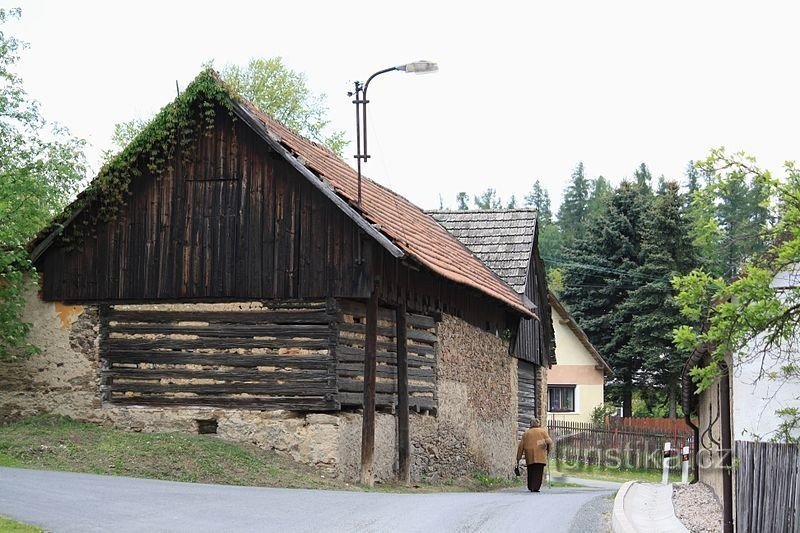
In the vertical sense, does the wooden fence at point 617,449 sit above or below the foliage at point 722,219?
below

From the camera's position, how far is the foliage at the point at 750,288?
1034 centimetres

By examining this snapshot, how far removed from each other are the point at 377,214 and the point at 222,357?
395cm

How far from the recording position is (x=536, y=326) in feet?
111

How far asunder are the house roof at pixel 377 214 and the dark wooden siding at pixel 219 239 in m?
0.47

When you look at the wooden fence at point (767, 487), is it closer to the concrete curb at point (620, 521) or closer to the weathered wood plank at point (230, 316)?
the concrete curb at point (620, 521)

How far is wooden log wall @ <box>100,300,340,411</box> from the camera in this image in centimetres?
1977

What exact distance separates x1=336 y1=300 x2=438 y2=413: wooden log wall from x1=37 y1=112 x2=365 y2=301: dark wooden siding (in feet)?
3.16

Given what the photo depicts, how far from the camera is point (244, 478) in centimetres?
1781

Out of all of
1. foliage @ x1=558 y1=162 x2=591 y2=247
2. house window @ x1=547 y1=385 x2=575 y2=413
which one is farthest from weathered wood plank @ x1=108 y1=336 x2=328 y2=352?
foliage @ x1=558 y1=162 x2=591 y2=247

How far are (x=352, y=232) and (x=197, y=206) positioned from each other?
Answer: 311cm

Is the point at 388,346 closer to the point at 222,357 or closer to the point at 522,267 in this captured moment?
the point at 222,357

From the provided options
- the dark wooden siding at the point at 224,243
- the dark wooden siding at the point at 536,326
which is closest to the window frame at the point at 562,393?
the dark wooden siding at the point at 536,326

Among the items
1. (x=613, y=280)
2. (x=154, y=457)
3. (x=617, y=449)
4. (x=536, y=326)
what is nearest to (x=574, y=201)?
Result: (x=613, y=280)

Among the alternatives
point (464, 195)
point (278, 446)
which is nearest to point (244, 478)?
point (278, 446)
